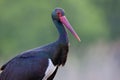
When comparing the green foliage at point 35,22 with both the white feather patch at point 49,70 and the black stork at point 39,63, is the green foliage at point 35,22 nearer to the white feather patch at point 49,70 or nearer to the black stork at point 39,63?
the black stork at point 39,63

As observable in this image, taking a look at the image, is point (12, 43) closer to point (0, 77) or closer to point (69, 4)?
point (69, 4)

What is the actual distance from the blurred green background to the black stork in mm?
13924

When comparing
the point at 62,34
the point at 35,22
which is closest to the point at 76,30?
the point at 35,22

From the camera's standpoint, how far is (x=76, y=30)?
25.1 meters

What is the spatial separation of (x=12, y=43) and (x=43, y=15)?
63.1 inches

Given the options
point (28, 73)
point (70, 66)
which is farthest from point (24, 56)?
point (70, 66)

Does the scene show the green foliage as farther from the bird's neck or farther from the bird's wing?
the bird's wing

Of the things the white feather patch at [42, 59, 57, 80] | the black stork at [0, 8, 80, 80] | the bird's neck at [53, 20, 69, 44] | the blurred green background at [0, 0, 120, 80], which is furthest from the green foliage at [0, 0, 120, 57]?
the white feather patch at [42, 59, 57, 80]

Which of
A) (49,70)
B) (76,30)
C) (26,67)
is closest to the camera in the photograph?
Answer: (49,70)

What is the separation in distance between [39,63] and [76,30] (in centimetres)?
1505

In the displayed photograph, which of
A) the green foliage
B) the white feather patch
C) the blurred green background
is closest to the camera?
the white feather patch

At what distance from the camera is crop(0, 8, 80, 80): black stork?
1007 cm

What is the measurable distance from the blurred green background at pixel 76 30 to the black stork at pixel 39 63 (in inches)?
548

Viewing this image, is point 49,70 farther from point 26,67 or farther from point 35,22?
point 35,22
